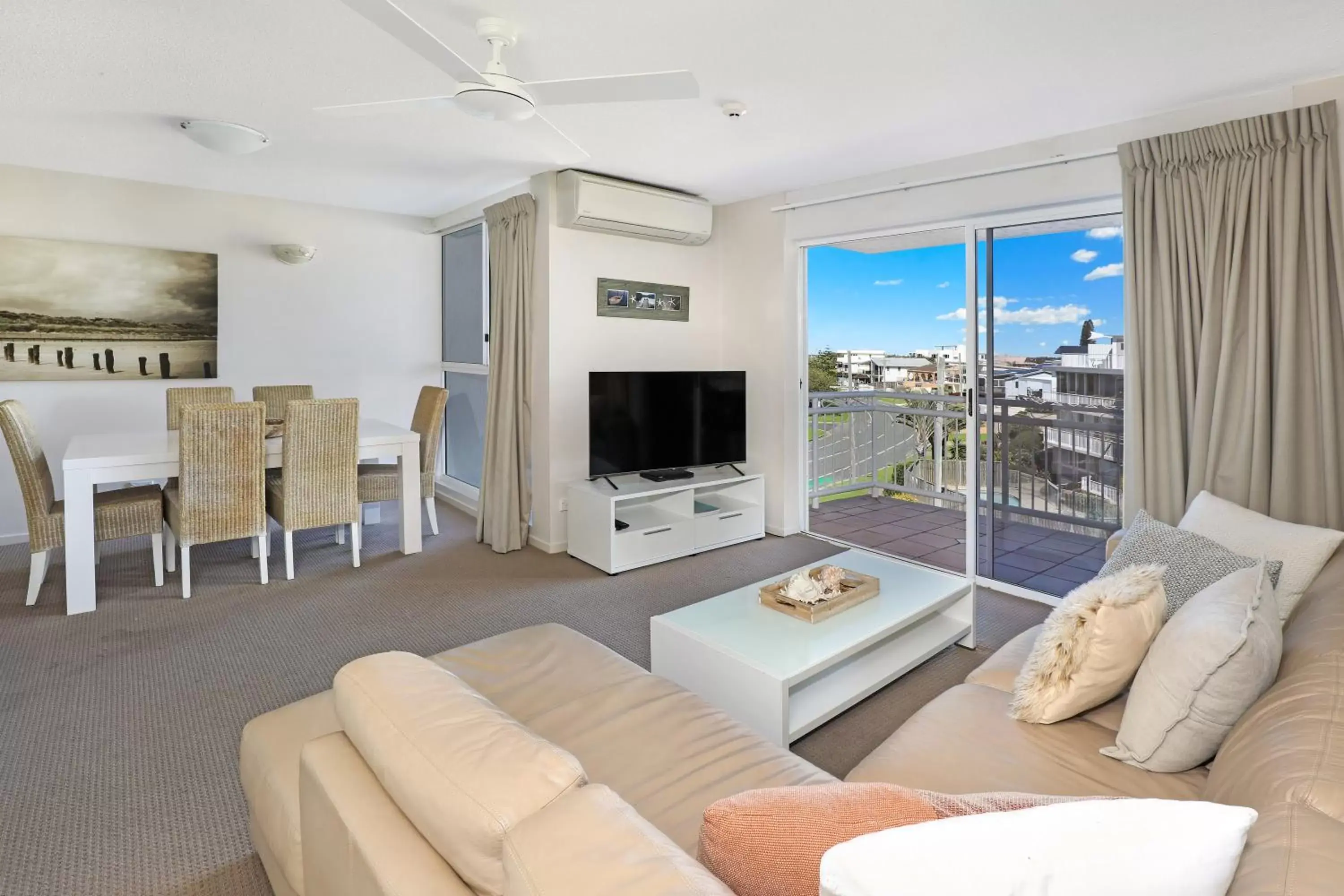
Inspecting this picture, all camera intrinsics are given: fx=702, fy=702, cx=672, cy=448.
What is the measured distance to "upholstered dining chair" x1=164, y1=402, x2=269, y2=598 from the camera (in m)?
3.53

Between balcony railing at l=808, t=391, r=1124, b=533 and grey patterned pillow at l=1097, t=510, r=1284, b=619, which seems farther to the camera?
balcony railing at l=808, t=391, r=1124, b=533

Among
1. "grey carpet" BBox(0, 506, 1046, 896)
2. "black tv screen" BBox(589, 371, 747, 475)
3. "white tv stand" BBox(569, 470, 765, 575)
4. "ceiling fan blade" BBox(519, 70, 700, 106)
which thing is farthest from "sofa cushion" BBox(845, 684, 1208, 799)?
"black tv screen" BBox(589, 371, 747, 475)

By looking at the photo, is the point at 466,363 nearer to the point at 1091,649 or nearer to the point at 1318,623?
the point at 1091,649

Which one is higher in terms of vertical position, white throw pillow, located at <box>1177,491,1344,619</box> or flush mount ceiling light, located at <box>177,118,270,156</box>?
flush mount ceiling light, located at <box>177,118,270,156</box>

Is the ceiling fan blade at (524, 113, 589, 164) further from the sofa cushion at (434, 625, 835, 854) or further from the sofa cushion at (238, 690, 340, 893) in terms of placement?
the sofa cushion at (238, 690, 340, 893)

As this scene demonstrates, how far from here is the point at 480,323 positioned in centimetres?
574

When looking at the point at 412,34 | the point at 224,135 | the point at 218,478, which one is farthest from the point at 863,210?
the point at 218,478

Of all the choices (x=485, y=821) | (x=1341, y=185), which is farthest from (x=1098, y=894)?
(x=1341, y=185)

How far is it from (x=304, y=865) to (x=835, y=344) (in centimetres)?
451

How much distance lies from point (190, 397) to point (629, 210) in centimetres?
319

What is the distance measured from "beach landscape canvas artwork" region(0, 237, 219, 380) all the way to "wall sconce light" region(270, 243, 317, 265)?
0.40 metres

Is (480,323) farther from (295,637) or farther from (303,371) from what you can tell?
(295,637)

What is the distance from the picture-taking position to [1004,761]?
1.54 meters

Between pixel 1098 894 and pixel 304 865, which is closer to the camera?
pixel 1098 894
